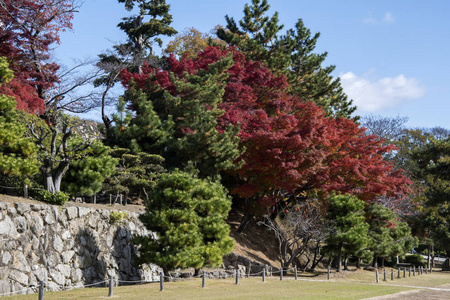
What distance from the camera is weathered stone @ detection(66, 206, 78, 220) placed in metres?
16.0

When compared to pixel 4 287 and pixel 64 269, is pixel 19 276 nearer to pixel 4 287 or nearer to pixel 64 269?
pixel 4 287

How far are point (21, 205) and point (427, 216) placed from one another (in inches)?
1230

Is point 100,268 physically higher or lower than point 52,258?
lower

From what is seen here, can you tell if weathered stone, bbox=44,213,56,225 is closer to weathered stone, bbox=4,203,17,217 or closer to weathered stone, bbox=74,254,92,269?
weathered stone, bbox=4,203,17,217

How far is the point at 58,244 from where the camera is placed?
15.2 metres

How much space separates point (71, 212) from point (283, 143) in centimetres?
1075

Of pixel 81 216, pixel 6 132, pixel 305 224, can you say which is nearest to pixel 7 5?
pixel 6 132

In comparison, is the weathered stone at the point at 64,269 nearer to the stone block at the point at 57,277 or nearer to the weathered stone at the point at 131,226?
the stone block at the point at 57,277

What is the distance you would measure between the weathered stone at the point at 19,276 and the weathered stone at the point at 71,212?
9.49 ft

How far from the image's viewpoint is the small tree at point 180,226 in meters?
15.8

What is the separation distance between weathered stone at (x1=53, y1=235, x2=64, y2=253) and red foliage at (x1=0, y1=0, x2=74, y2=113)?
7395mm

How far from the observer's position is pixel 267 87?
27.6 metres

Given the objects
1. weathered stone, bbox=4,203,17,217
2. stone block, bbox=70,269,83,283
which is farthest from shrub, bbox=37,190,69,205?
stone block, bbox=70,269,83,283

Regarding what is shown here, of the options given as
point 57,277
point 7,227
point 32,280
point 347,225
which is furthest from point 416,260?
point 7,227
